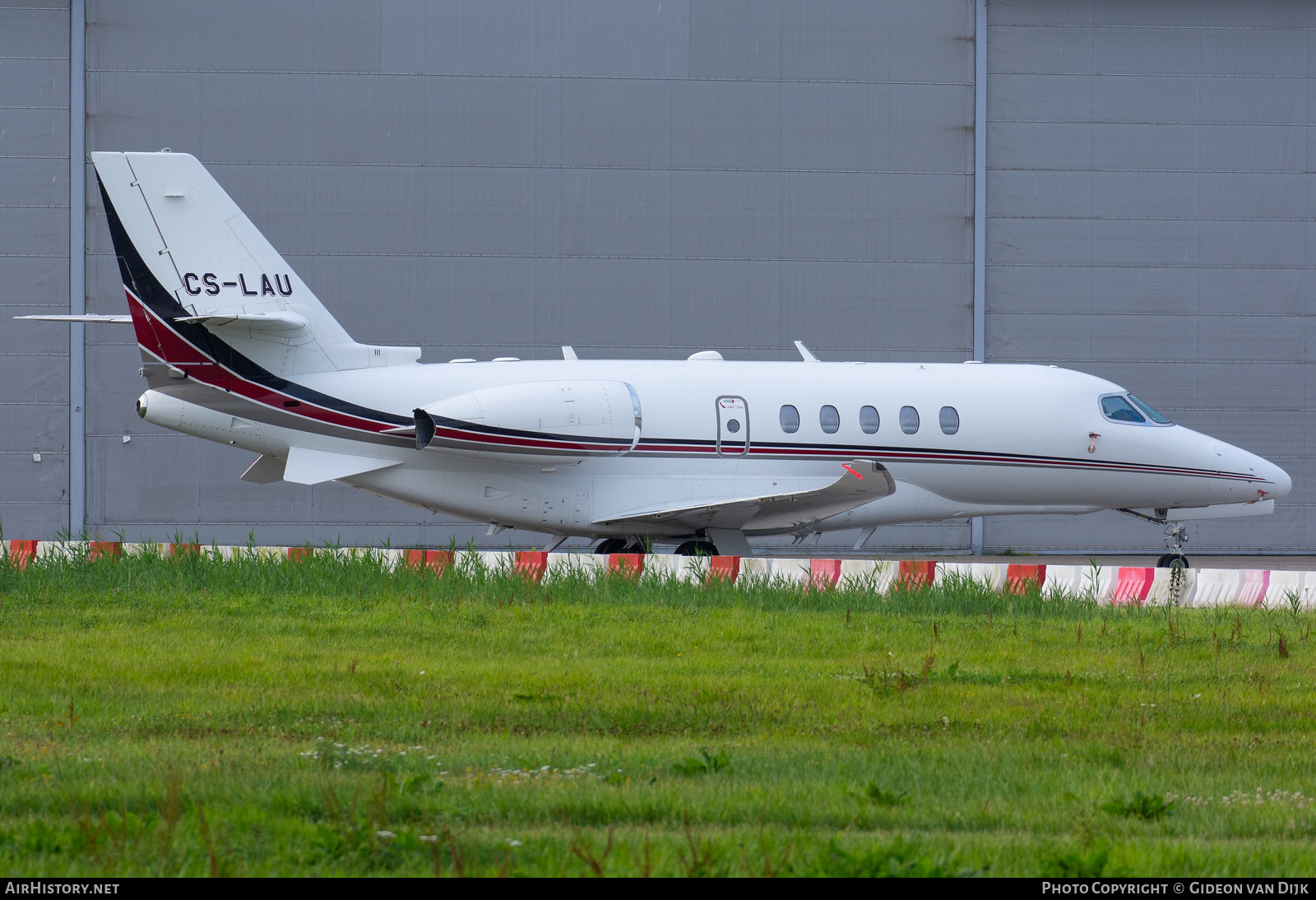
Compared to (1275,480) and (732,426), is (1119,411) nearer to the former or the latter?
(1275,480)

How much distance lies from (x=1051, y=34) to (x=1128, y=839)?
23.4 m

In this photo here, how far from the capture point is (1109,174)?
25.4 m

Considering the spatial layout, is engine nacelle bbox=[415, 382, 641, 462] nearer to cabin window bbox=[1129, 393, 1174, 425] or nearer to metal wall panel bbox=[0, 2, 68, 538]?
cabin window bbox=[1129, 393, 1174, 425]

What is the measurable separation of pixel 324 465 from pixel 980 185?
14.1 metres

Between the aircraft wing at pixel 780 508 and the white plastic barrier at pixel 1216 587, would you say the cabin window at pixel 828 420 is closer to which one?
the aircraft wing at pixel 780 508

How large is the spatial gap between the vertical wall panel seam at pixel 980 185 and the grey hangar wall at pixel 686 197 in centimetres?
8

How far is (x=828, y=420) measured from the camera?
17562 mm

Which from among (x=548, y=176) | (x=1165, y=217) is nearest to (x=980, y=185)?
(x=1165, y=217)

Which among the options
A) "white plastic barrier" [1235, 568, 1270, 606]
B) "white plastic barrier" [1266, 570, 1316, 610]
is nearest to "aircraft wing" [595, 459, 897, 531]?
"white plastic barrier" [1235, 568, 1270, 606]

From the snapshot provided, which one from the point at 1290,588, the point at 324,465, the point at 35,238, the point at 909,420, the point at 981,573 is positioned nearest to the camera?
the point at 1290,588

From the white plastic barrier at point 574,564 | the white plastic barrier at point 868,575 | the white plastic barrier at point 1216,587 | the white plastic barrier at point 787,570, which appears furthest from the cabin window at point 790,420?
the white plastic barrier at point 1216,587

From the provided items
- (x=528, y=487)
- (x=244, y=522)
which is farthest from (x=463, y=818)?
(x=244, y=522)

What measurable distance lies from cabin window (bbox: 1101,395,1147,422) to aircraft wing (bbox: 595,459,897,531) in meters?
4.01

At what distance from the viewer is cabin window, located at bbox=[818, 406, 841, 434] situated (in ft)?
57.5
